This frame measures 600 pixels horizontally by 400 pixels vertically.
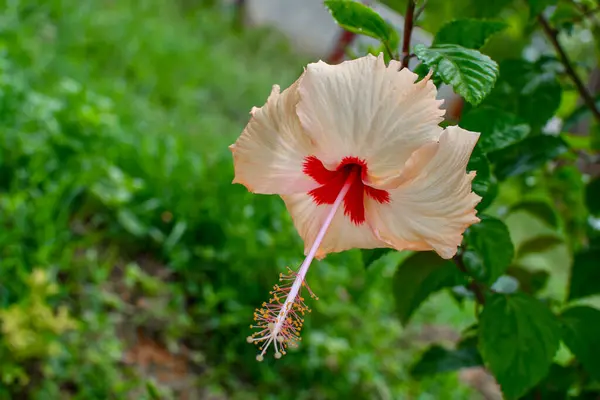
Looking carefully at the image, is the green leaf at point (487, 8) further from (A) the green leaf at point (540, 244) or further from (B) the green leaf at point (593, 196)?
(A) the green leaf at point (540, 244)

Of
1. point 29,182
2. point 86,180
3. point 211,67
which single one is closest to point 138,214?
point 86,180

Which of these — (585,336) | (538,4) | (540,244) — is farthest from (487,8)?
(540,244)

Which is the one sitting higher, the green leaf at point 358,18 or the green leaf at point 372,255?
the green leaf at point 358,18

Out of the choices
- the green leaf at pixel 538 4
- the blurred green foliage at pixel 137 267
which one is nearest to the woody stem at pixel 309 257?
the green leaf at pixel 538 4

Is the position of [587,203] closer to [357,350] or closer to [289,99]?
[289,99]

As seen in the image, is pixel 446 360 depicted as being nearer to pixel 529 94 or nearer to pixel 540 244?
Answer: pixel 529 94

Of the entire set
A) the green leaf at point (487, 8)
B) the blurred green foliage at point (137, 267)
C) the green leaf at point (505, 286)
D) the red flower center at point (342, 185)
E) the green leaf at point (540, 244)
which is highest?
the green leaf at point (487, 8)

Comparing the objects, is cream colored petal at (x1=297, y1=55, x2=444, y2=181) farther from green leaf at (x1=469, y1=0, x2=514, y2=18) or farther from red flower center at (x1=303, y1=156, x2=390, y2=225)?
green leaf at (x1=469, y1=0, x2=514, y2=18)
